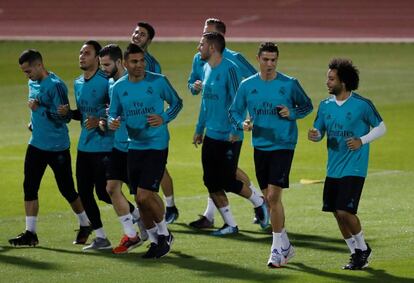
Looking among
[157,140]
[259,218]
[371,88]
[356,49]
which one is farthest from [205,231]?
[356,49]

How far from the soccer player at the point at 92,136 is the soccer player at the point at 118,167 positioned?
0.15 meters

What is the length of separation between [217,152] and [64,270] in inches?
119

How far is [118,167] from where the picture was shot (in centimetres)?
1396

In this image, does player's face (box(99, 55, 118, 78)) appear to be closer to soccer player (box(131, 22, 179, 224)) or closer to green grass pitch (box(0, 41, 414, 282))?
soccer player (box(131, 22, 179, 224))

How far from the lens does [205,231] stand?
50.2 ft

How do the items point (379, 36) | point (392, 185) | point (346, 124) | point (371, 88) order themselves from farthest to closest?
point (379, 36) < point (371, 88) < point (392, 185) < point (346, 124)

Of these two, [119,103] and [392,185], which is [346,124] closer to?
[119,103]

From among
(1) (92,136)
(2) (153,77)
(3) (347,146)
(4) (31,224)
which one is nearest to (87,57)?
(1) (92,136)

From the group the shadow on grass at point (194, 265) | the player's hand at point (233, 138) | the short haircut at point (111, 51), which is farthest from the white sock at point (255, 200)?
the short haircut at point (111, 51)

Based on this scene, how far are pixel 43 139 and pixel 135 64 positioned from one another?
1701 millimetres

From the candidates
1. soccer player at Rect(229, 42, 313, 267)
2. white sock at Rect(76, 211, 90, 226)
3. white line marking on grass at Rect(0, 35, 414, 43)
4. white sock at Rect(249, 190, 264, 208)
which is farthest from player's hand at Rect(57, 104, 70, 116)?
white line marking on grass at Rect(0, 35, 414, 43)

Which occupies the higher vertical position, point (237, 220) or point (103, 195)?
point (103, 195)

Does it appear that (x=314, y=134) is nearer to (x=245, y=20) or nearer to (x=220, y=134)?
(x=220, y=134)

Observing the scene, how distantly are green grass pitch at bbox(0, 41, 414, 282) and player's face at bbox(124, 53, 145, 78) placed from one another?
186cm
